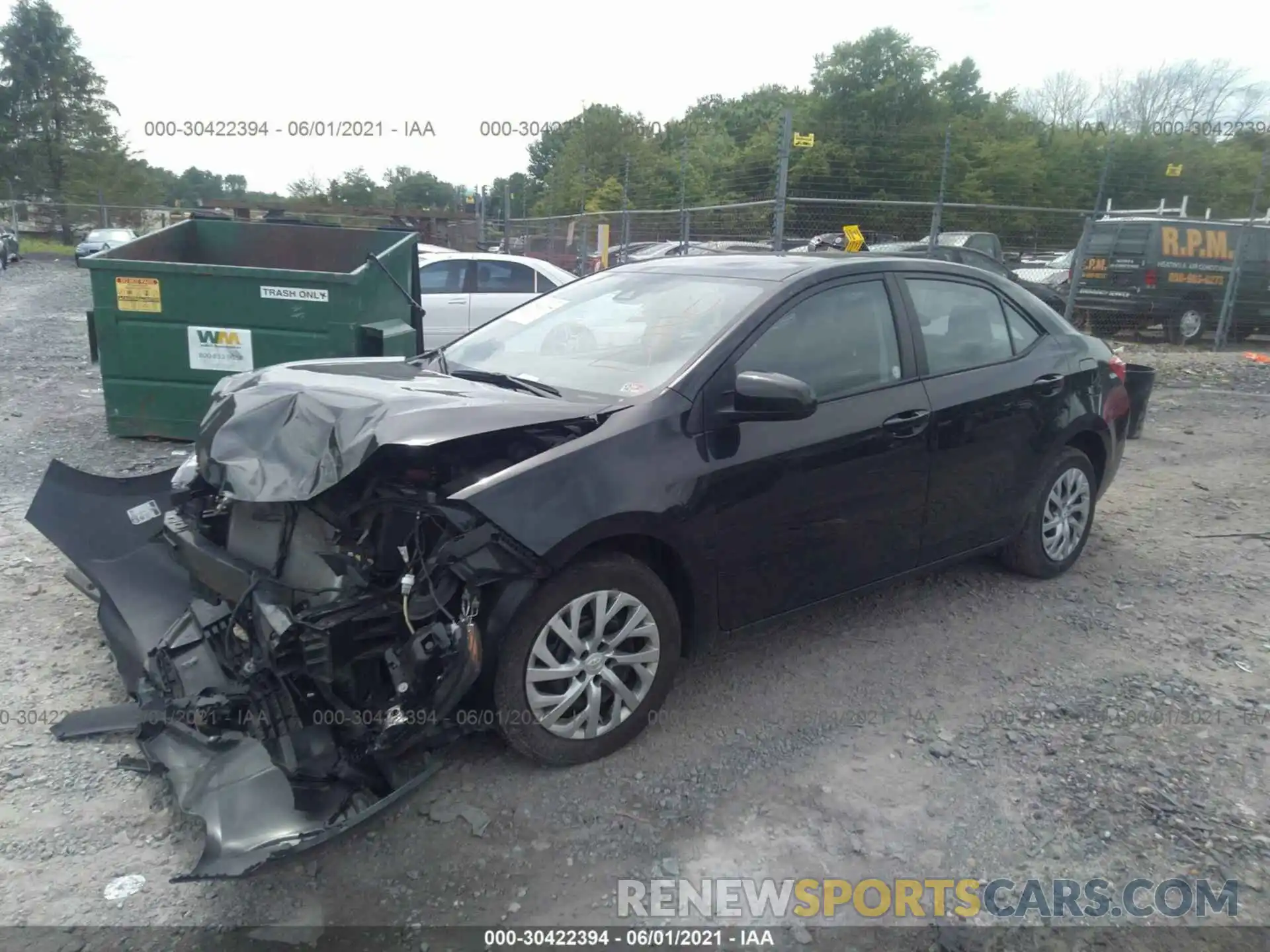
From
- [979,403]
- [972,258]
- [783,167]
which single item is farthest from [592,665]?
[972,258]

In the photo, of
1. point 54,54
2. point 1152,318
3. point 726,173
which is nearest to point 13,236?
point 54,54

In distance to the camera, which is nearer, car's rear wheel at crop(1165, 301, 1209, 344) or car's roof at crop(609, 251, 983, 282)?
car's roof at crop(609, 251, 983, 282)

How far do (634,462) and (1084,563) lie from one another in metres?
3.35

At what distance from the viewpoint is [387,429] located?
9.77ft

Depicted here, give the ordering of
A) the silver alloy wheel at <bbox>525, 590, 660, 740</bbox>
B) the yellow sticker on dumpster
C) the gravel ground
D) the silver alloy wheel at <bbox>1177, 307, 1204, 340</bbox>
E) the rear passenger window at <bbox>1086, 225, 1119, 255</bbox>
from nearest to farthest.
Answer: the gravel ground < the silver alloy wheel at <bbox>525, 590, 660, 740</bbox> < the yellow sticker on dumpster < the rear passenger window at <bbox>1086, 225, 1119, 255</bbox> < the silver alloy wheel at <bbox>1177, 307, 1204, 340</bbox>

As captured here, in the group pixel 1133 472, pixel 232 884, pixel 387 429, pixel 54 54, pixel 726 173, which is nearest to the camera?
pixel 232 884

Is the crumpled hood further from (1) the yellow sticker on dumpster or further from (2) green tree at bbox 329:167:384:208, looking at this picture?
(2) green tree at bbox 329:167:384:208

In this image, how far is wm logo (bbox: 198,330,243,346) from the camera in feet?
22.8

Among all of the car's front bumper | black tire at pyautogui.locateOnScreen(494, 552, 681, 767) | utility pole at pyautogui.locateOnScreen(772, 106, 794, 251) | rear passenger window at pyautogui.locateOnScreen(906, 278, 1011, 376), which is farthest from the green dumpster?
utility pole at pyautogui.locateOnScreen(772, 106, 794, 251)

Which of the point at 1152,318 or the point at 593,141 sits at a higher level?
the point at 593,141

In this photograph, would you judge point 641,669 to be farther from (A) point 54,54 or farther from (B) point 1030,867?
(A) point 54,54

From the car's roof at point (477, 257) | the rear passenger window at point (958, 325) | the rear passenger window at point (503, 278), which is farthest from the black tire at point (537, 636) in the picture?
the car's roof at point (477, 257)

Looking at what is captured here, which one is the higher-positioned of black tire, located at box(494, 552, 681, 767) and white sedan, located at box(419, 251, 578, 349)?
white sedan, located at box(419, 251, 578, 349)

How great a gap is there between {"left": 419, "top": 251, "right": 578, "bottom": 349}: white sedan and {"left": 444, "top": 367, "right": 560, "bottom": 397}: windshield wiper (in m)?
6.31
